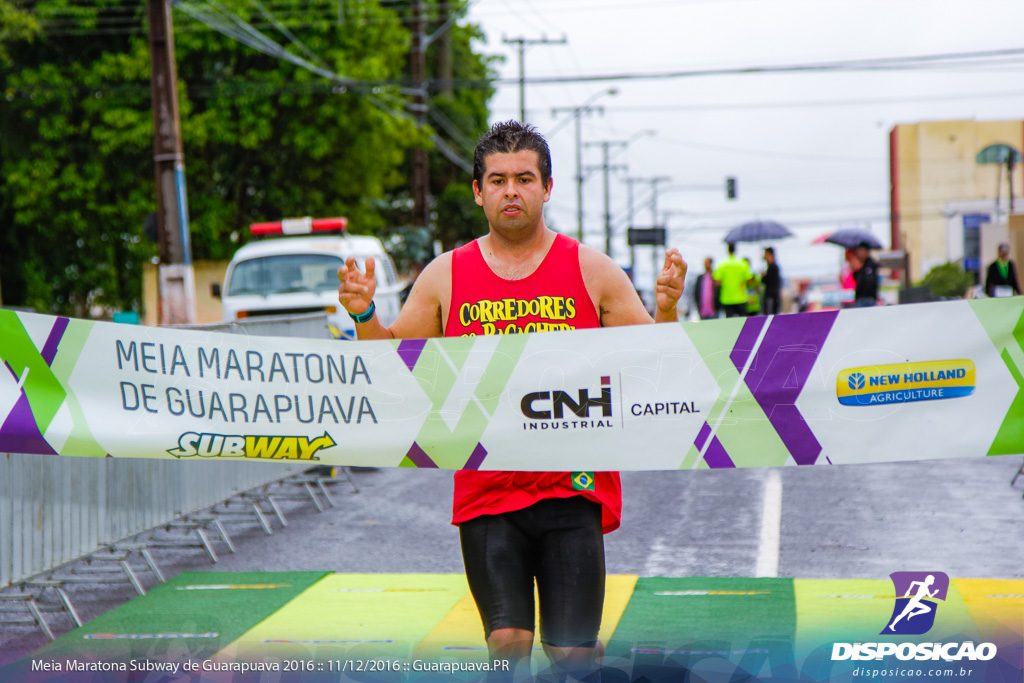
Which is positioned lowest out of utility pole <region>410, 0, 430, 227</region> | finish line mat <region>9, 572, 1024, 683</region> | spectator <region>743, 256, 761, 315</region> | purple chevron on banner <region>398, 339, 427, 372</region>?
finish line mat <region>9, 572, 1024, 683</region>

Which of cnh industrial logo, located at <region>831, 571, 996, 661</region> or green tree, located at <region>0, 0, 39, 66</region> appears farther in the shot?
green tree, located at <region>0, 0, 39, 66</region>

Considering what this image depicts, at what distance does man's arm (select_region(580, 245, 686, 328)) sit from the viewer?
3.63m

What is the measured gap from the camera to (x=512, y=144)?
11.7 ft

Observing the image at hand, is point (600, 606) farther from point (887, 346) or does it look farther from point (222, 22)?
point (222, 22)

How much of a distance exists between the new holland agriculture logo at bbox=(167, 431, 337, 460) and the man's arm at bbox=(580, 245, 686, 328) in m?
1.49

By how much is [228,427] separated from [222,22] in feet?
83.2

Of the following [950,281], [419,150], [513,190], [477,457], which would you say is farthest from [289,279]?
[950,281]

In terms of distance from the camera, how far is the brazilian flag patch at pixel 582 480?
3604 mm

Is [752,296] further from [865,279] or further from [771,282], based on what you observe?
[865,279]

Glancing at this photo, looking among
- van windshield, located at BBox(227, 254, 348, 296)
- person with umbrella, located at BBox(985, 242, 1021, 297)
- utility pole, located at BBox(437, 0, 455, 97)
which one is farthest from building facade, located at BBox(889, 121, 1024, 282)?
van windshield, located at BBox(227, 254, 348, 296)

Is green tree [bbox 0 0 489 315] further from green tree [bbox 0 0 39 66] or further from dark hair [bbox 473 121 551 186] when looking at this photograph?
dark hair [bbox 473 121 551 186]

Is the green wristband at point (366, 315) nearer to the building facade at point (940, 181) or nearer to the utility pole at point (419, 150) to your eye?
the utility pole at point (419, 150)

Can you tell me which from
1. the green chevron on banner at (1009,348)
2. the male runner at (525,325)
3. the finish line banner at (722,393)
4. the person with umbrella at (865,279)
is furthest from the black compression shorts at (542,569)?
the person with umbrella at (865,279)

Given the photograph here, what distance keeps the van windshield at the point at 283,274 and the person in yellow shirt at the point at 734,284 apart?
280 inches
